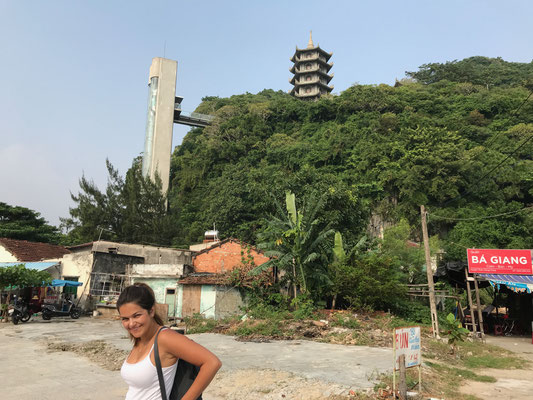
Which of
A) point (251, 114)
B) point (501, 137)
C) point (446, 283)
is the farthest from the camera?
point (251, 114)

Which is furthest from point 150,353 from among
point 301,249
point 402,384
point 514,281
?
point 514,281

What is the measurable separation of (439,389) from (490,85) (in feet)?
191

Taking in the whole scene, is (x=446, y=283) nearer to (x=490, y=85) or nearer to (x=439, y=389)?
(x=439, y=389)

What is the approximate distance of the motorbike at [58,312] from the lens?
17.4 meters

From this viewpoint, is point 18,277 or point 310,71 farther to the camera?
point 310,71

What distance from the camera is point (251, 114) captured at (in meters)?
50.9

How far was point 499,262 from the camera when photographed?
52.4 feet

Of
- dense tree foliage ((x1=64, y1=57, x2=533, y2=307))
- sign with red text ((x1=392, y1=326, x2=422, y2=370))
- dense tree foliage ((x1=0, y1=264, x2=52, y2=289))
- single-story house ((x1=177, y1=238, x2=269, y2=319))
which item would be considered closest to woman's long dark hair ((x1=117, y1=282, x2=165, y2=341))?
sign with red text ((x1=392, y1=326, x2=422, y2=370))

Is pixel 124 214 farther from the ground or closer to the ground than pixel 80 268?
farther from the ground

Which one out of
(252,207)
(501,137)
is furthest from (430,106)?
(252,207)

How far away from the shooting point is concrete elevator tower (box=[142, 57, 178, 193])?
45.3 m

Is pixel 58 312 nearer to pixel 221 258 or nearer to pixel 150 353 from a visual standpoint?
pixel 221 258

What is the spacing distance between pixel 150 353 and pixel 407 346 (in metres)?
5.68

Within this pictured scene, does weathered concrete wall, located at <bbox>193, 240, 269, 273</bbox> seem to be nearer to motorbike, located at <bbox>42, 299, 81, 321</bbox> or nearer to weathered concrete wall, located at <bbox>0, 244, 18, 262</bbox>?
motorbike, located at <bbox>42, 299, 81, 321</bbox>
